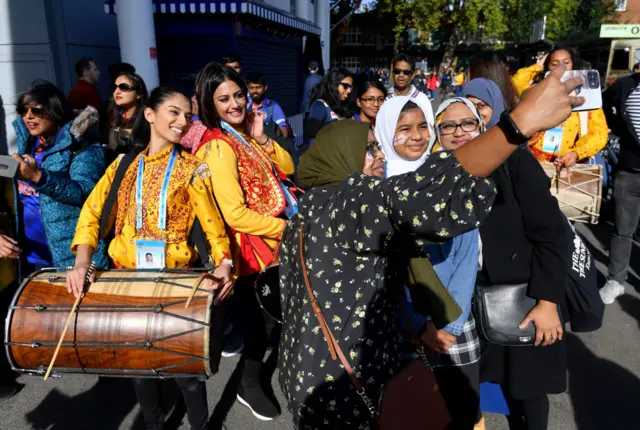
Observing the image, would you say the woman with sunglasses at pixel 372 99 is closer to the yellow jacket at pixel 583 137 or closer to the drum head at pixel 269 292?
the yellow jacket at pixel 583 137

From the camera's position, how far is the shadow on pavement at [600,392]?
2.94 m

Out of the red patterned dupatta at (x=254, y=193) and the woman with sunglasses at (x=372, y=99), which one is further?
the woman with sunglasses at (x=372, y=99)

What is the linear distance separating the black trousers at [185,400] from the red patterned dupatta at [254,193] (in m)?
0.68

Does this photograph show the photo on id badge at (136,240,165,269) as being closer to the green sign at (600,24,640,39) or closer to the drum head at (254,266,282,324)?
the drum head at (254,266,282,324)

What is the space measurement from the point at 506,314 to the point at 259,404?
165 cm

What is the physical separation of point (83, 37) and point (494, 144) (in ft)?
25.7

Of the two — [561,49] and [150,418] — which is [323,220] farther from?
[561,49]

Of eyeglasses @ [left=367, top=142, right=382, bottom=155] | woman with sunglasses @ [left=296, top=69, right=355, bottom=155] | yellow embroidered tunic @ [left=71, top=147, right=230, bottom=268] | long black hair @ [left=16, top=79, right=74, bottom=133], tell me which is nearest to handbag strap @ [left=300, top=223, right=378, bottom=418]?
eyeglasses @ [left=367, top=142, right=382, bottom=155]

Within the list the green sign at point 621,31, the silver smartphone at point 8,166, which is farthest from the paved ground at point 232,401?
the green sign at point 621,31

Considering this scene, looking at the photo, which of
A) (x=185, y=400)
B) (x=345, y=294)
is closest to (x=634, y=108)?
Result: (x=345, y=294)

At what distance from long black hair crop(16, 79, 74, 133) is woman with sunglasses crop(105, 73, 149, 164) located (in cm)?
74

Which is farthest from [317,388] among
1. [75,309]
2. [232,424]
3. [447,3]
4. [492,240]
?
[447,3]

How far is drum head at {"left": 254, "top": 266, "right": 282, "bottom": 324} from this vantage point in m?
2.22

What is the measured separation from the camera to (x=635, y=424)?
9.50 ft
